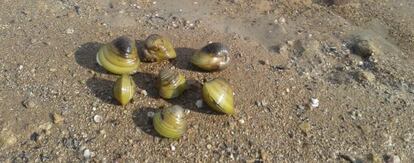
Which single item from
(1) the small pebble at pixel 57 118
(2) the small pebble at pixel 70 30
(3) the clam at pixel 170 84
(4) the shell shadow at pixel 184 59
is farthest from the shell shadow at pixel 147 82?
(2) the small pebble at pixel 70 30

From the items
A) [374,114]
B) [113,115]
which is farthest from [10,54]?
[374,114]

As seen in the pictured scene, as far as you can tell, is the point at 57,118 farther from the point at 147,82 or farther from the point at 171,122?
the point at 171,122

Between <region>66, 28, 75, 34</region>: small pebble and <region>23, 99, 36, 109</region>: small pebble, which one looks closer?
<region>23, 99, 36, 109</region>: small pebble

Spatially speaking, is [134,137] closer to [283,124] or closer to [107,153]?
[107,153]

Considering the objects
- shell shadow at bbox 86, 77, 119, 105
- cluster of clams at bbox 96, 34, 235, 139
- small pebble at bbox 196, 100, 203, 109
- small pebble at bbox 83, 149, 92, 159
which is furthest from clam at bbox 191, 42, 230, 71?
small pebble at bbox 83, 149, 92, 159

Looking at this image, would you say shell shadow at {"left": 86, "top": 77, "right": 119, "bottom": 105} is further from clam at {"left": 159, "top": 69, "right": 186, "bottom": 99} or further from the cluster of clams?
clam at {"left": 159, "top": 69, "right": 186, "bottom": 99}

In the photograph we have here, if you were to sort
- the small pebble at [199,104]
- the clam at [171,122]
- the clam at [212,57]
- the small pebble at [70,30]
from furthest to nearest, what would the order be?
the small pebble at [70,30] < the clam at [212,57] < the small pebble at [199,104] < the clam at [171,122]

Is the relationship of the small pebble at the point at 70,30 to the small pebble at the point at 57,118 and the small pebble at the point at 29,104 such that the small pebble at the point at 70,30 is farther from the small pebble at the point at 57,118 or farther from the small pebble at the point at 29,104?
the small pebble at the point at 57,118

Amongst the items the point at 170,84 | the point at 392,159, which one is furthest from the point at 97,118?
the point at 392,159
